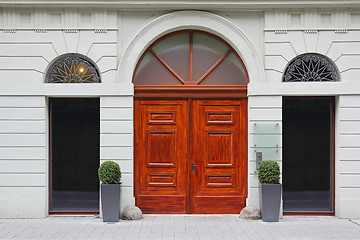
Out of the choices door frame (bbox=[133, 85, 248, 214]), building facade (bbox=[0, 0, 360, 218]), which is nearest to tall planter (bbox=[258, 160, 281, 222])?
building facade (bbox=[0, 0, 360, 218])

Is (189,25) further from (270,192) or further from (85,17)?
(270,192)

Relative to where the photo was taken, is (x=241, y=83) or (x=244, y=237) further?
(x=241, y=83)

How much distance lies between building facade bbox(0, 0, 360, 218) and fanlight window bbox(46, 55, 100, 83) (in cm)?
2

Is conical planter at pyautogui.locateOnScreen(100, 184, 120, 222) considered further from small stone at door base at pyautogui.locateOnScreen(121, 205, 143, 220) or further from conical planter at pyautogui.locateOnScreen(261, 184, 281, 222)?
conical planter at pyautogui.locateOnScreen(261, 184, 281, 222)

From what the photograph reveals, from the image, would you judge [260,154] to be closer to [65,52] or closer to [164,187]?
[164,187]

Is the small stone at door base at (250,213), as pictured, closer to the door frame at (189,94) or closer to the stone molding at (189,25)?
the door frame at (189,94)

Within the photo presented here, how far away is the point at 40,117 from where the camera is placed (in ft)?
30.2

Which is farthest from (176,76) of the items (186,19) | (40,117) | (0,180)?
(0,180)

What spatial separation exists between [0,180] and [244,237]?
5793 mm

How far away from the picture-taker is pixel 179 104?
9.52 meters

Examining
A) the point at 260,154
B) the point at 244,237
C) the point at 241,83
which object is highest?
the point at 241,83

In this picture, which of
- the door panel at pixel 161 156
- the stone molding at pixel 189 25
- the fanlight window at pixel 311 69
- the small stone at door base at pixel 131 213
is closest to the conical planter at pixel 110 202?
the small stone at door base at pixel 131 213

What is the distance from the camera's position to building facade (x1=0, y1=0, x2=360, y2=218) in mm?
9195

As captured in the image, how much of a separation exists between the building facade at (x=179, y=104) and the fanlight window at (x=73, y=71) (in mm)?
24
